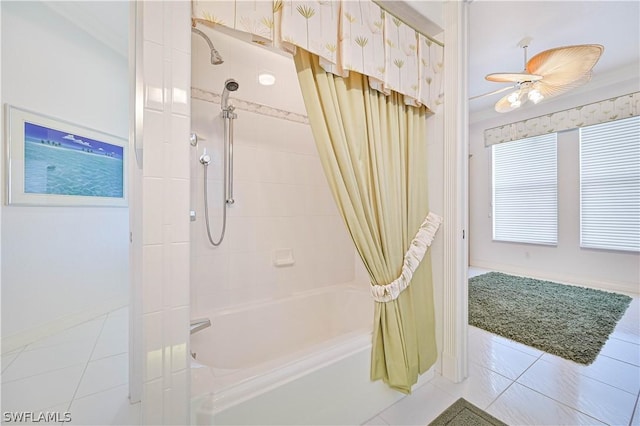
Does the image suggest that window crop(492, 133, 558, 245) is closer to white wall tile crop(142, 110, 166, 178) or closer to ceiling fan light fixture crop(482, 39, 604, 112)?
ceiling fan light fixture crop(482, 39, 604, 112)

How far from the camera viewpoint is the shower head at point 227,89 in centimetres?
151

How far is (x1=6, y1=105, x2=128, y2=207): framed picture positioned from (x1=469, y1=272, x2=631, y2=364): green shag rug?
3.61 metres

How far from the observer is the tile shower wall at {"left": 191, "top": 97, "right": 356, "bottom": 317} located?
5.34 ft

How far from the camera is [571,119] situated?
130 inches

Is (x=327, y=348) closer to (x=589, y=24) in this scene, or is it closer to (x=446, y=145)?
(x=446, y=145)

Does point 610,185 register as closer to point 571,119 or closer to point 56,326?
point 571,119

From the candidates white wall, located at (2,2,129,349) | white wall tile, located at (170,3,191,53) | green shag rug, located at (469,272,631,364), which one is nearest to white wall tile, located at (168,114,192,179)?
white wall tile, located at (170,3,191,53)

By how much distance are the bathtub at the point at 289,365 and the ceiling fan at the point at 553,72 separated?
7.11 ft

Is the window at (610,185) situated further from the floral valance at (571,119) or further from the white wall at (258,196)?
the white wall at (258,196)

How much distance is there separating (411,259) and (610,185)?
3.56 m

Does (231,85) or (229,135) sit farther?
(229,135)

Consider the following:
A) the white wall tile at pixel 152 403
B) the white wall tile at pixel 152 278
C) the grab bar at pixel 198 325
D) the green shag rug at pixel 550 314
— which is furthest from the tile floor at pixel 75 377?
the green shag rug at pixel 550 314

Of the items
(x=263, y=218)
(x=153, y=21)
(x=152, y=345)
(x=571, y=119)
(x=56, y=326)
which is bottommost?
(x=56, y=326)

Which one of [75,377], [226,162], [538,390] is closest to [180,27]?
[226,162]
